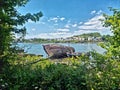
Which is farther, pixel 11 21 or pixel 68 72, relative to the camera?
pixel 11 21

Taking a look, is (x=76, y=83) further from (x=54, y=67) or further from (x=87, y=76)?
(x=54, y=67)

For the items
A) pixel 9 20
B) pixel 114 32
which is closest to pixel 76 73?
pixel 114 32

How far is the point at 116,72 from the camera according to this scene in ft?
20.6

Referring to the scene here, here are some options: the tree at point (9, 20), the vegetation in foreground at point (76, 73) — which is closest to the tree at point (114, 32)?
the vegetation in foreground at point (76, 73)

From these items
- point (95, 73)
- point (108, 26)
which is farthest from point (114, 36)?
point (95, 73)

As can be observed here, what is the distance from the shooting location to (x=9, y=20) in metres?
7.43

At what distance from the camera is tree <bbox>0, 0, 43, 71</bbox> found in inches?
290

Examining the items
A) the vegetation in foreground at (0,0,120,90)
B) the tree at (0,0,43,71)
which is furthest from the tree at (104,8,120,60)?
the tree at (0,0,43,71)

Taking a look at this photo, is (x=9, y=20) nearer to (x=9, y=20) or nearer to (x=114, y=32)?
(x=9, y=20)

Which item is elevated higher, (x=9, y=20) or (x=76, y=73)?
(x=9, y=20)

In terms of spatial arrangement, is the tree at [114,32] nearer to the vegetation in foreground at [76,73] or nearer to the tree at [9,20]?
the vegetation in foreground at [76,73]

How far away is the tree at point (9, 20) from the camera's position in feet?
24.2

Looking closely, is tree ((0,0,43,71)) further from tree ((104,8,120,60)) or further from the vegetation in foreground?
tree ((104,8,120,60))

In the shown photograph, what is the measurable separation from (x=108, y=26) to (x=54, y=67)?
1.46 metres
